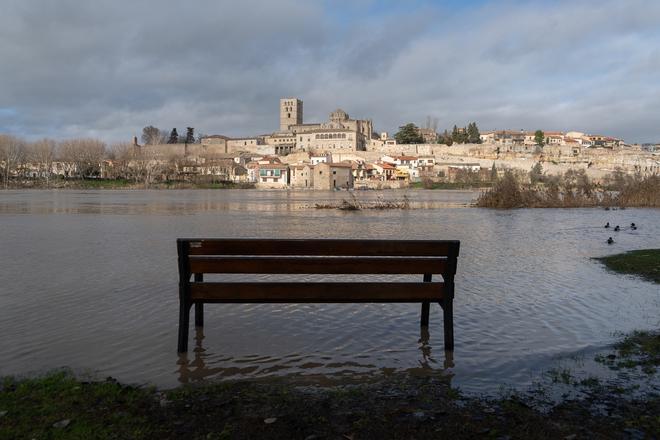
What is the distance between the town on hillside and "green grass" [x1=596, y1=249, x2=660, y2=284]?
94666 mm

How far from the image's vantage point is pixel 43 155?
420ft

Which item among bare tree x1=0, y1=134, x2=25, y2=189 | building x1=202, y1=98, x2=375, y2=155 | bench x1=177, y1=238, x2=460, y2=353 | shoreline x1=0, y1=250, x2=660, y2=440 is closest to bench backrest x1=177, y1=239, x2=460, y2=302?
bench x1=177, y1=238, x2=460, y2=353

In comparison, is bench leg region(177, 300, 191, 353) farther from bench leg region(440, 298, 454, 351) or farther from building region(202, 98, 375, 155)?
building region(202, 98, 375, 155)

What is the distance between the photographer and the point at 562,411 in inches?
161

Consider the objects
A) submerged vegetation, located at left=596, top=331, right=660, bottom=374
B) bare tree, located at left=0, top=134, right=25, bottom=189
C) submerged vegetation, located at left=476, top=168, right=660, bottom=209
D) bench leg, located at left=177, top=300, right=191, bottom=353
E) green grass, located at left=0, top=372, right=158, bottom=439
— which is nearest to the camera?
green grass, located at left=0, top=372, right=158, bottom=439

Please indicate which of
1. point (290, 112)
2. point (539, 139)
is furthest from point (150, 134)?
point (539, 139)

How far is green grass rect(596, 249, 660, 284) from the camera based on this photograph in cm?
1050

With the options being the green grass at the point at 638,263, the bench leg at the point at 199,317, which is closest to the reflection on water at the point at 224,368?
the bench leg at the point at 199,317

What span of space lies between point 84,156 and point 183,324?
136 meters

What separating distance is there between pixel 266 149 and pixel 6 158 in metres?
84.2

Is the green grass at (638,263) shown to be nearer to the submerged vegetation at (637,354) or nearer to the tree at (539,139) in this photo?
the submerged vegetation at (637,354)

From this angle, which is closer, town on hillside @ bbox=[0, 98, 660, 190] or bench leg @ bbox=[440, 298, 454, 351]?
bench leg @ bbox=[440, 298, 454, 351]

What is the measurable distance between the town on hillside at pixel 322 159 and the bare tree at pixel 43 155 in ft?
0.81

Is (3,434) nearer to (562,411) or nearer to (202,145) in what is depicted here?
(562,411)
